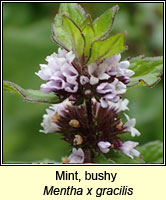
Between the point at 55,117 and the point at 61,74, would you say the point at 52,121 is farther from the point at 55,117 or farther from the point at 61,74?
the point at 61,74

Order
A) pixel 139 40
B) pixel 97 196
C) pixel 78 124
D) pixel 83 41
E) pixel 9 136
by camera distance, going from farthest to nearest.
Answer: pixel 139 40, pixel 9 136, pixel 97 196, pixel 78 124, pixel 83 41

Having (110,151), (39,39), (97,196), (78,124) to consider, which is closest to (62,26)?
(78,124)

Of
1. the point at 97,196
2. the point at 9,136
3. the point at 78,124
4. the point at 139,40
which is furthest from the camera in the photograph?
the point at 139,40

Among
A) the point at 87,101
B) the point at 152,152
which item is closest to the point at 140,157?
the point at 152,152

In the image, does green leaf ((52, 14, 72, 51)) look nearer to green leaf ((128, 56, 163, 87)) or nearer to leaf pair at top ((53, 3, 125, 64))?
leaf pair at top ((53, 3, 125, 64))

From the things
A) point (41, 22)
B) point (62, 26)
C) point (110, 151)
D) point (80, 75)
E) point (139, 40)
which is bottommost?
point (110, 151)

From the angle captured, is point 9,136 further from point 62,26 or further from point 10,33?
point 62,26

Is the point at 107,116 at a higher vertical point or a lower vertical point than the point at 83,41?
lower
